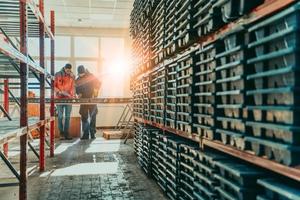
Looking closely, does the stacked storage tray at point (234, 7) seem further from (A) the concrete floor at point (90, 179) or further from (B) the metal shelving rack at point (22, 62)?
(A) the concrete floor at point (90, 179)

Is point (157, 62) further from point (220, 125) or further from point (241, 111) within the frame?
point (241, 111)

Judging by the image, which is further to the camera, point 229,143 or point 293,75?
point 229,143

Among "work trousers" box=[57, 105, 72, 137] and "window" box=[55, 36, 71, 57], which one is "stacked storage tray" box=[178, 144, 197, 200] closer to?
"work trousers" box=[57, 105, 72, 137]

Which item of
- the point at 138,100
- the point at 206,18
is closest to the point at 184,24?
the point at 206,18

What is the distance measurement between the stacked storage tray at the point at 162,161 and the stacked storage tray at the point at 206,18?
4.30 ft

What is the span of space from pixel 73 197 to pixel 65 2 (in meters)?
7.78

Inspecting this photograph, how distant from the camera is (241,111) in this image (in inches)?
71.9

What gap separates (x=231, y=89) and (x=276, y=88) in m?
0.53

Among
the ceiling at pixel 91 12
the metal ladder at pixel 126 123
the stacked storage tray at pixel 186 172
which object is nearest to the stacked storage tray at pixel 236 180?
the stacked storage tray at pixel 186 172

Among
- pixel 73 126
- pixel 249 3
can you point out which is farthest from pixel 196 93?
pixel 73 126

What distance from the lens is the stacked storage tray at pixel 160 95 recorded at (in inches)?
141

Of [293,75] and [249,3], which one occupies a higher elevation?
[249,3]

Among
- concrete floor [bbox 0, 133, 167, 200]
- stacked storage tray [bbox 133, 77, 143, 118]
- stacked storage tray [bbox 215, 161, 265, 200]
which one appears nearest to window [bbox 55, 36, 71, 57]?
concrete floor [bbox 0, 133, 167, 200]

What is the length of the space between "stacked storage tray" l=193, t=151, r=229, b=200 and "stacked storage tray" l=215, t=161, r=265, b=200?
0.05m
